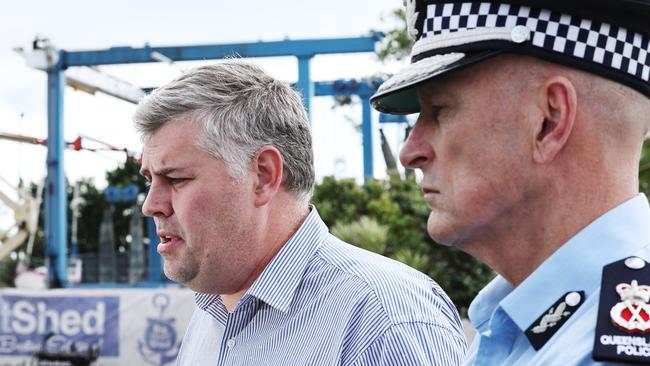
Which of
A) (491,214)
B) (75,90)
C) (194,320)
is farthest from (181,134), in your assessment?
(75,90)

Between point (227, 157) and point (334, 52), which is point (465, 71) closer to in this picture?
point (227, 157)

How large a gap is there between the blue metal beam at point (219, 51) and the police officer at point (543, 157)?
12.2m

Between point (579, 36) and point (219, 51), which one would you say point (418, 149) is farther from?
point (219, 51)

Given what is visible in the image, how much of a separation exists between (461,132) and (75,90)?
14.2m

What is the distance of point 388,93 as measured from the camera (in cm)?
145

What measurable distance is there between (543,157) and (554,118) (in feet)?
0.17

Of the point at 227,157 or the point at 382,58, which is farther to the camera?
the point at 382,58

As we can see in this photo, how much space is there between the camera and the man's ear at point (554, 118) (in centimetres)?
126

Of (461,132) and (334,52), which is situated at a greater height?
(334,52)

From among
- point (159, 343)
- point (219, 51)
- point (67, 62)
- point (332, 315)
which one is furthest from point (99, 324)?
point (332, 315)

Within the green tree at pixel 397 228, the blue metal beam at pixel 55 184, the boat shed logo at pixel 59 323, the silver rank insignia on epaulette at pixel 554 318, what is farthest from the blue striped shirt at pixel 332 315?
the blue metal beam at pixel 55 184

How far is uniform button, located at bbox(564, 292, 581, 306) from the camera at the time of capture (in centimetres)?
123

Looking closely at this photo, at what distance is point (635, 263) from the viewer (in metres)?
1.20

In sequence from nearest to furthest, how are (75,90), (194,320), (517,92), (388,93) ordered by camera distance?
(517,92), (388,93), (194,320), (75,90)
